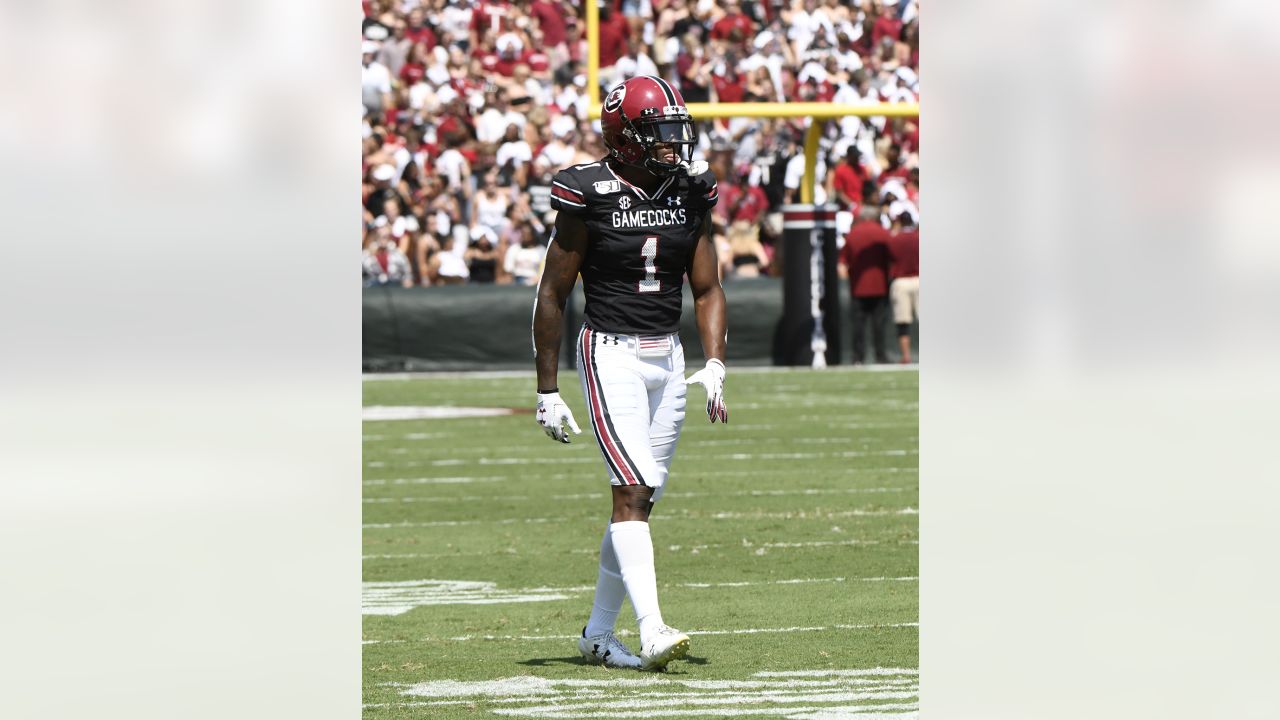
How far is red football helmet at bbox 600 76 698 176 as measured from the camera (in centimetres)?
634

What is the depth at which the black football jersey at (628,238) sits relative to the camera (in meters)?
6.42

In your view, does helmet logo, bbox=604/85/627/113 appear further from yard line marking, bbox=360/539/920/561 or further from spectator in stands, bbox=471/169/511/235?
spectator in stands, bbox=471/169/511/235

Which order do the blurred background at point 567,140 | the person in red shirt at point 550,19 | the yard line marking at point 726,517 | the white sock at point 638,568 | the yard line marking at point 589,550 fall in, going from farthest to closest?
the person in red shirt at point 550,19
the blurred background at point 567,140
the yard line marking at point 726,517
the yard line marking at point 589,550
the white sock at point 638,568

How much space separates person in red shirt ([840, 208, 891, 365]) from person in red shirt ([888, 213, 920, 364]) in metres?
0.09

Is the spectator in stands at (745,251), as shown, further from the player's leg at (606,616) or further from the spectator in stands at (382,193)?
the player's leg at (606,616)

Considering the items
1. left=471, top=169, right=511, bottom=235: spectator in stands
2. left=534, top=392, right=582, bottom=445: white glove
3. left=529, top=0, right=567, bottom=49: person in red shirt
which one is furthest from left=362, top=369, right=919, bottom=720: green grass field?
left=529, top=0, right=567, bottom=49: person in red shirt

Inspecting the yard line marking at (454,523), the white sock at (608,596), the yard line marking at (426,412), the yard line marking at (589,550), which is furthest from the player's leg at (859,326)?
the white sock at (608,596)

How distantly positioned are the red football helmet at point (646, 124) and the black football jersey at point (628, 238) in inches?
3.7

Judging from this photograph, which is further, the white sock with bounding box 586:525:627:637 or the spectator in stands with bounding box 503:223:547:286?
the spectator in stands with bounding box 503:223:547:286
